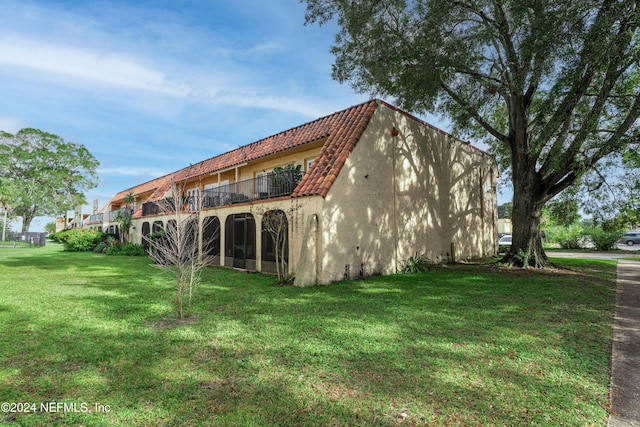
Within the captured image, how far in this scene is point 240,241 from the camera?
52.3ft

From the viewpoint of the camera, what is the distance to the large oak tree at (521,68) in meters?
9.70

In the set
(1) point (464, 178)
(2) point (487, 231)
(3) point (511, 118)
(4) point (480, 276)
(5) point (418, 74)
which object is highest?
(5) point (418, 74)

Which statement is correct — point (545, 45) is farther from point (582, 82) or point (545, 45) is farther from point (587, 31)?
point (582, 82)

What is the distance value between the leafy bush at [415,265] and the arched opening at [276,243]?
5.39m

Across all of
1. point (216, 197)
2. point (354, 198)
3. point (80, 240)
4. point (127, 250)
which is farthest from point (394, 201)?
point (80, 240)

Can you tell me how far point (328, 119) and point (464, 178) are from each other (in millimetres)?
9862

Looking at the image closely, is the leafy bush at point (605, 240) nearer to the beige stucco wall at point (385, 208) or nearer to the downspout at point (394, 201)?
the beige stucco wall at point (385, 208)

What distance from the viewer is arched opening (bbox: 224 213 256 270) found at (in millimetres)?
15227

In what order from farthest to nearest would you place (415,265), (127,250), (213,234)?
1. (127,250)
2. (213,234)
3. (415,265)

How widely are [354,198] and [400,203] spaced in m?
3.21

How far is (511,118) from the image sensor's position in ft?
48.4

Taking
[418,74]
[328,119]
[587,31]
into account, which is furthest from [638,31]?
→ [328,119]

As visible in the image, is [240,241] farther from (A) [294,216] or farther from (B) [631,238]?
(B) [631,238]

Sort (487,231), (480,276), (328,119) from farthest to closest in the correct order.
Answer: (487,231) → (328,119) → (480,276)
